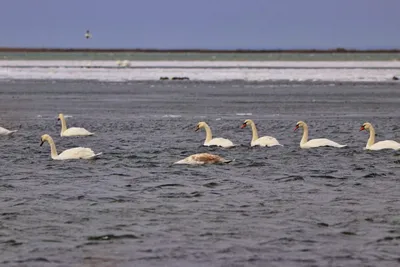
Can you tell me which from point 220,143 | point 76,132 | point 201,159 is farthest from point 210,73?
point 201,159

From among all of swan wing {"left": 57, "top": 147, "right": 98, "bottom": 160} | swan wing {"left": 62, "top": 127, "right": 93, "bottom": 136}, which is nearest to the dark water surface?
swan wing {"left": 57, "top": 147, "right": 98, "bottom": 160}

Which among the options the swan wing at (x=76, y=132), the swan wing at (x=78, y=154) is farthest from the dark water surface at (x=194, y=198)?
the swan wing at (x=76, y=132)

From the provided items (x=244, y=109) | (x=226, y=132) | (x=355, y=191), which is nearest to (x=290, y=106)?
(x=244, y=109)

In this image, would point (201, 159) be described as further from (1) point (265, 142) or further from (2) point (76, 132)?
(2) point (76, 132)

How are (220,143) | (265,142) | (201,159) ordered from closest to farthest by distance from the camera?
(201,159) → (265,142) → (220,143)

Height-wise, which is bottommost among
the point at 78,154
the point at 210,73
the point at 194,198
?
the point at 194,198

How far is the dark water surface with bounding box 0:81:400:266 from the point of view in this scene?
10992 millimetres

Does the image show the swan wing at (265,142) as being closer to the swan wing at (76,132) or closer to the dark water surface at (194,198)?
the dark water surface at (194,198)

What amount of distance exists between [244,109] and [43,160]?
603 inches

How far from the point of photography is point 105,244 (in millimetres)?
11383

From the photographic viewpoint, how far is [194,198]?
14.4m

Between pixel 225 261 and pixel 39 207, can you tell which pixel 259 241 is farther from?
pixel 39 207

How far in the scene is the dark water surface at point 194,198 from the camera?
36.1 feet

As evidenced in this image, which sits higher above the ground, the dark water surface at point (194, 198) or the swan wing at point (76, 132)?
the swan wing at point (76, 132)
